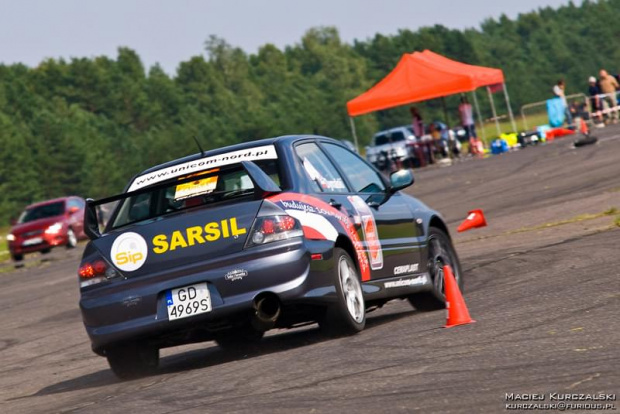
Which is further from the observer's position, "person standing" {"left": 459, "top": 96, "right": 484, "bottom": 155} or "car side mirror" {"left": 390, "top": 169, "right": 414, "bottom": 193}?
"person standing" {"left": 459, "top": 96, "right": 484, "bottom": 155}

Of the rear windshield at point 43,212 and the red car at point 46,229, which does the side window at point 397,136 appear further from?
the rear windshield at point 43,212

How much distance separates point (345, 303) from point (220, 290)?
0.89m

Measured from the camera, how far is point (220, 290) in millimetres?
8930

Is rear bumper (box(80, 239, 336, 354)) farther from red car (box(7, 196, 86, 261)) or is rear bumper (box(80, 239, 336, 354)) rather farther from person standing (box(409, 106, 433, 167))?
person standing (box(409, 106, 433, 167))

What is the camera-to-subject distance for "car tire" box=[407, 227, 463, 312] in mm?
11031

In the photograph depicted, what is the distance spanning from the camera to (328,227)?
9.42 meters

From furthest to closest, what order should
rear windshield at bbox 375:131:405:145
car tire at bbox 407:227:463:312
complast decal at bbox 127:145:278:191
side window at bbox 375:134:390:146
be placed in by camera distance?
side window at bbox 375:134:390:146
rear windshield at bbox 375:131:405:145
car tire at bbox 407:227:463:312
complast decal at bbox 127:145:278:191

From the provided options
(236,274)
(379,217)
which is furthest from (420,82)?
(236,274)

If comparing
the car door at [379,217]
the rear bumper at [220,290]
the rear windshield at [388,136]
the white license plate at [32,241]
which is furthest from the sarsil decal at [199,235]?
the rear windshield at [388,136]

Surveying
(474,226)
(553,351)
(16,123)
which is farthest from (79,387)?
(16,123)

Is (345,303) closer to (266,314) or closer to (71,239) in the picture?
(266,314)

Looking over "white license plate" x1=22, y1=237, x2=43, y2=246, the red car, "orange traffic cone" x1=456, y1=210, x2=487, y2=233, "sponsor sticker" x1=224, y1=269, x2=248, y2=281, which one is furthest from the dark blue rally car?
the red car

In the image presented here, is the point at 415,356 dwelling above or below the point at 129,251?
below

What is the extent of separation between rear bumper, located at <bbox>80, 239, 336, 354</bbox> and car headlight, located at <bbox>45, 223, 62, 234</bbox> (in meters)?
29.5
